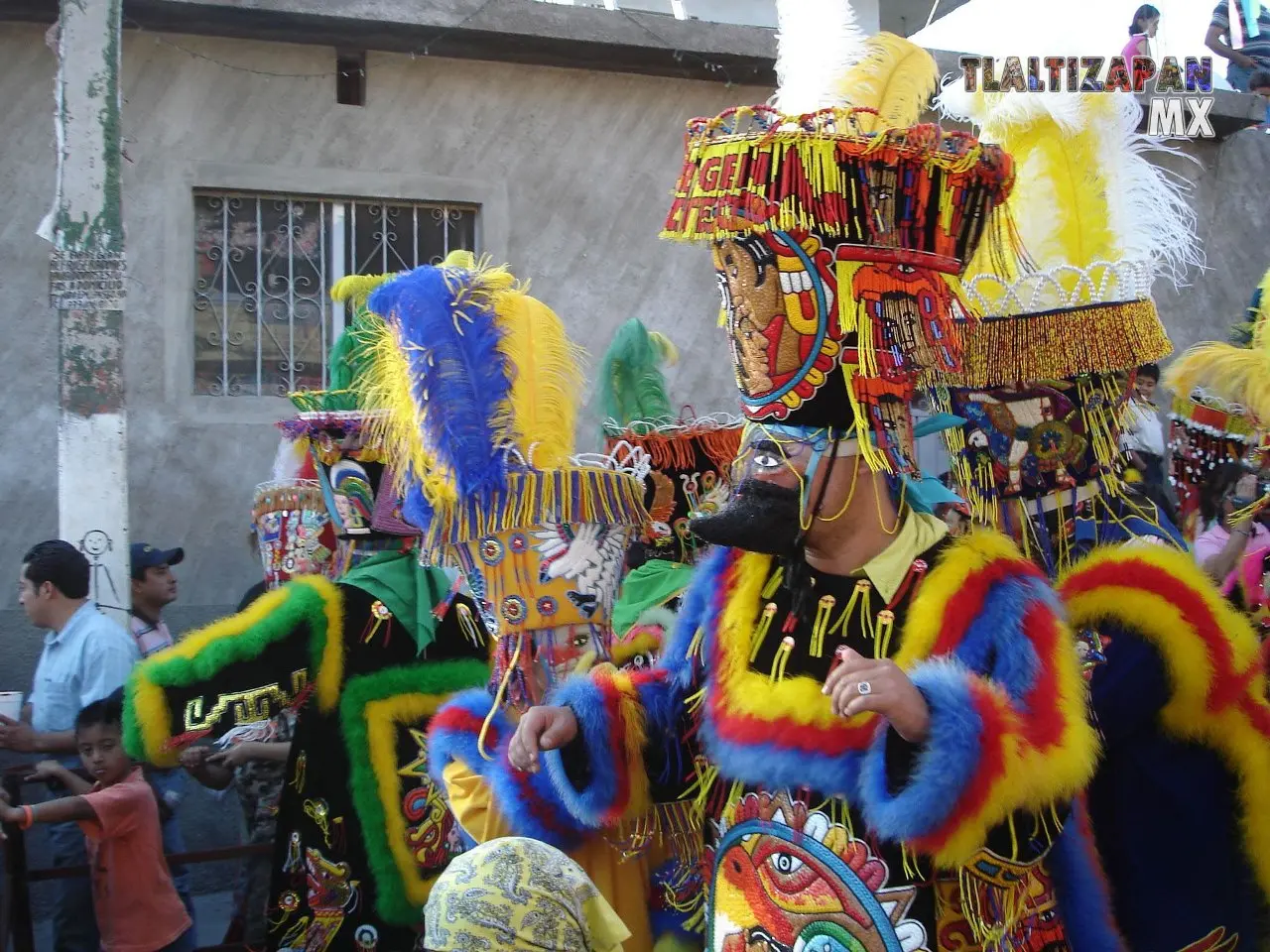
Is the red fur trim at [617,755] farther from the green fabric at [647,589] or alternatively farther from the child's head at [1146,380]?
the child's head at [1146,380]

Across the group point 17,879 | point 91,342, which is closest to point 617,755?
point 17,879

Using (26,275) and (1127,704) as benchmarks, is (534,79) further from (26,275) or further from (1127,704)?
(1127,704)

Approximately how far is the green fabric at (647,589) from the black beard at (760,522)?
1771 mm

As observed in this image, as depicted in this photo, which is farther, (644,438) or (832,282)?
(644,438)

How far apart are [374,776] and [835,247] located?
2.23 metres

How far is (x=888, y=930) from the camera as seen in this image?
2.54 meters

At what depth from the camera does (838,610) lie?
8.91 ft

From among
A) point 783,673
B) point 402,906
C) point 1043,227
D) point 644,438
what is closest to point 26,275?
point 644,438

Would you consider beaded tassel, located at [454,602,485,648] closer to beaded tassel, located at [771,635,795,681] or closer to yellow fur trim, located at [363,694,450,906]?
yellow fur trim, located at [363,694,450,906]

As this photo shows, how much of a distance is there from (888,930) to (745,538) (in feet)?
2.50

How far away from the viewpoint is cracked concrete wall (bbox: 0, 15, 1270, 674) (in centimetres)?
729

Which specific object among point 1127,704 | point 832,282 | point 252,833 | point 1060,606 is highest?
point 832,282

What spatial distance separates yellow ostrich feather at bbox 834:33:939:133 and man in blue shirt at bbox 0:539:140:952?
11.0 ft

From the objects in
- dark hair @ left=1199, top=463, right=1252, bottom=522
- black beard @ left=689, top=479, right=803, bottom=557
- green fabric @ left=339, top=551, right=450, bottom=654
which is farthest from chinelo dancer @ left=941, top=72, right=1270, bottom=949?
green fabric @ left=339, top=551, right=450, bottom=654
